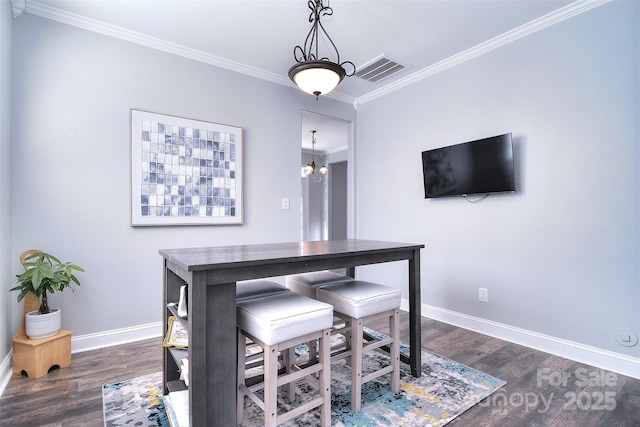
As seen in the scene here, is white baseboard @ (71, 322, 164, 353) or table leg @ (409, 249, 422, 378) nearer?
table leg @ (409, 249, 422, 378)

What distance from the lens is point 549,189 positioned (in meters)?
2.42

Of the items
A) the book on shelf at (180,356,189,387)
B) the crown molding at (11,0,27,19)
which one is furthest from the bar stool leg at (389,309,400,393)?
the crown molding at (11,0,27,19)

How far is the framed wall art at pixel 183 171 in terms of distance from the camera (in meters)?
2.67

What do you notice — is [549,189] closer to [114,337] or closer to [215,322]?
[215,322]

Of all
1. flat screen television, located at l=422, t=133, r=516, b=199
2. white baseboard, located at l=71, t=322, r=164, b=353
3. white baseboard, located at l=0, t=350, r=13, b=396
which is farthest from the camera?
flat screen television, located at l=422, t=133, r=516, b=199

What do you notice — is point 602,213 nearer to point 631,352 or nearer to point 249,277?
point 631,352

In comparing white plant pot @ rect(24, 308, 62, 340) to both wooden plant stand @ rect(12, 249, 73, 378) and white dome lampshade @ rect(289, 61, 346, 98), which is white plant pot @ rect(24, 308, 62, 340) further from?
white dome lampshade @ rect(289, 61, 346, 98)

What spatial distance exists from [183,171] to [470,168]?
102 inches

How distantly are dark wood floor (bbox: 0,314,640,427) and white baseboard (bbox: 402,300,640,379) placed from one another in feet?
0.23

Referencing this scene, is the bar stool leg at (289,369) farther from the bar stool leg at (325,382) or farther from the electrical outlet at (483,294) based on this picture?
the electrical outlet at (483,294)

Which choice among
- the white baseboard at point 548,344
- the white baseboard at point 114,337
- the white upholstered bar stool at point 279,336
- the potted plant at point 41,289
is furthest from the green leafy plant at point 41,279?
the white baseboard at point 548,344

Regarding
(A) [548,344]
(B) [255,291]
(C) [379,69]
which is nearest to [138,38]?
(C) [379,69]

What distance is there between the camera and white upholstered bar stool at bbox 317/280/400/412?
A: 1.67 meters

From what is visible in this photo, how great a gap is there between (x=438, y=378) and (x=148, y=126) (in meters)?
2.95
